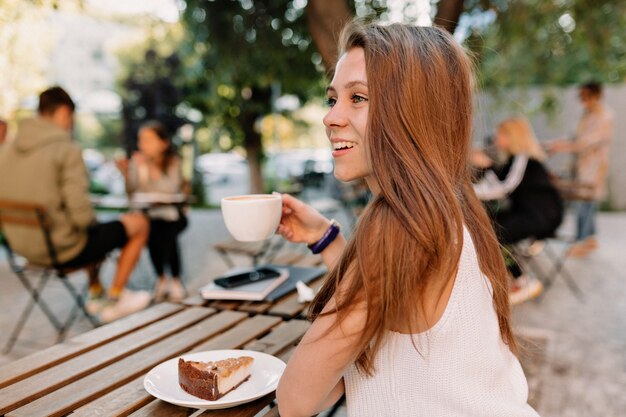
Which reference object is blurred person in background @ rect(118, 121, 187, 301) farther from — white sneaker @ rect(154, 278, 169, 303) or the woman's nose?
the woman's nose

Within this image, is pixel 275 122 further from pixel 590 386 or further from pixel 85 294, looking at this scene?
pixel 590 386

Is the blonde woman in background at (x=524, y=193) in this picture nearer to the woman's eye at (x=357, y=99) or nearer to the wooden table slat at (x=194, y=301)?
the wooden table slat at (x=194, y=301)

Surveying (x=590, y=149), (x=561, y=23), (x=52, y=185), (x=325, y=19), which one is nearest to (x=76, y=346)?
(x=52, y=185)

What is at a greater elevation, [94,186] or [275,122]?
[275,122]

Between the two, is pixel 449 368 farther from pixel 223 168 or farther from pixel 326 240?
pixel 223 168

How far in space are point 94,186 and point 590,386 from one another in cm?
1466

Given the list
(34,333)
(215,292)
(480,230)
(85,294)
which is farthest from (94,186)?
(480,230)

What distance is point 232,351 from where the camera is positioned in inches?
59.1

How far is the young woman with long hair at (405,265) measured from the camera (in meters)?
1.06

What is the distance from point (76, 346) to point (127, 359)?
20 cm

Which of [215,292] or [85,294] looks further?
[85,294]

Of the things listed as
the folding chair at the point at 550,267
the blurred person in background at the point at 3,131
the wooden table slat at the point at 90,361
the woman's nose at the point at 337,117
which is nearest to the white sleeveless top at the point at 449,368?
the woman's nose at the point at 337,117

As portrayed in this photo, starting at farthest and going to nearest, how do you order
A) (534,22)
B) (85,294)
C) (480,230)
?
(534,22)
(85,294)
(480,230)

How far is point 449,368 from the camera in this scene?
115 centimetres
